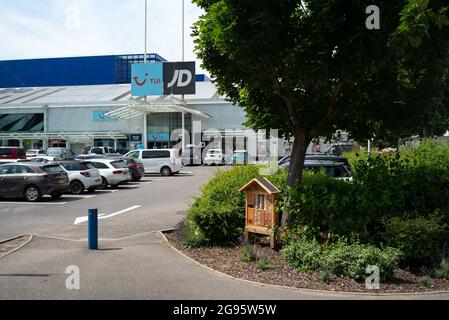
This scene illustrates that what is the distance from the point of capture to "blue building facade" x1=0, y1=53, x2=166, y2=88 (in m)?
80.3

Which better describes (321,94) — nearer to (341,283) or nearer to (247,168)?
(247,168)

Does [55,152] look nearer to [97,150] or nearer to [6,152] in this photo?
[6,152]

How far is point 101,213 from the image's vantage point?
14336 mm

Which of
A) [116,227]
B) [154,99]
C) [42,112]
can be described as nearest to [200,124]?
[154,99]

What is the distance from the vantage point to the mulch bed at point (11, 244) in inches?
346

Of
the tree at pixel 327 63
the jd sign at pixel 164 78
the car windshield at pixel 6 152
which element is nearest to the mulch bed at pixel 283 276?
the tree at pixel 327 63

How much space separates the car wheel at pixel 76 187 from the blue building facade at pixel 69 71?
6220cm

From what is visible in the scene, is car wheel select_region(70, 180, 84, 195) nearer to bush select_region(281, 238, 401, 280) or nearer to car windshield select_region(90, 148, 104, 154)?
bush select_region(281, 238, 401, 280)

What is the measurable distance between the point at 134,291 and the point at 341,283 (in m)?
2.87

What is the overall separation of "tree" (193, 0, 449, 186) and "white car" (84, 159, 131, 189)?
1415 centimetres

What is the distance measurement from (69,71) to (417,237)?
269ft

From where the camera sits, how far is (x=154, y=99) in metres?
54.2

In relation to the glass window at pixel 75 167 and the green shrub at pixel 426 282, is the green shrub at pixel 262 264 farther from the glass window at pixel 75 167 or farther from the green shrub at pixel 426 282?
Answer: the glass window at pixel 75 167

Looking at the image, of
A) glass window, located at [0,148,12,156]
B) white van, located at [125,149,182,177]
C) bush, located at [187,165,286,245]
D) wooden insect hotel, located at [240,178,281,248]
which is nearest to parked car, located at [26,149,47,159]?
glass window, located at [0,148,12,156]
